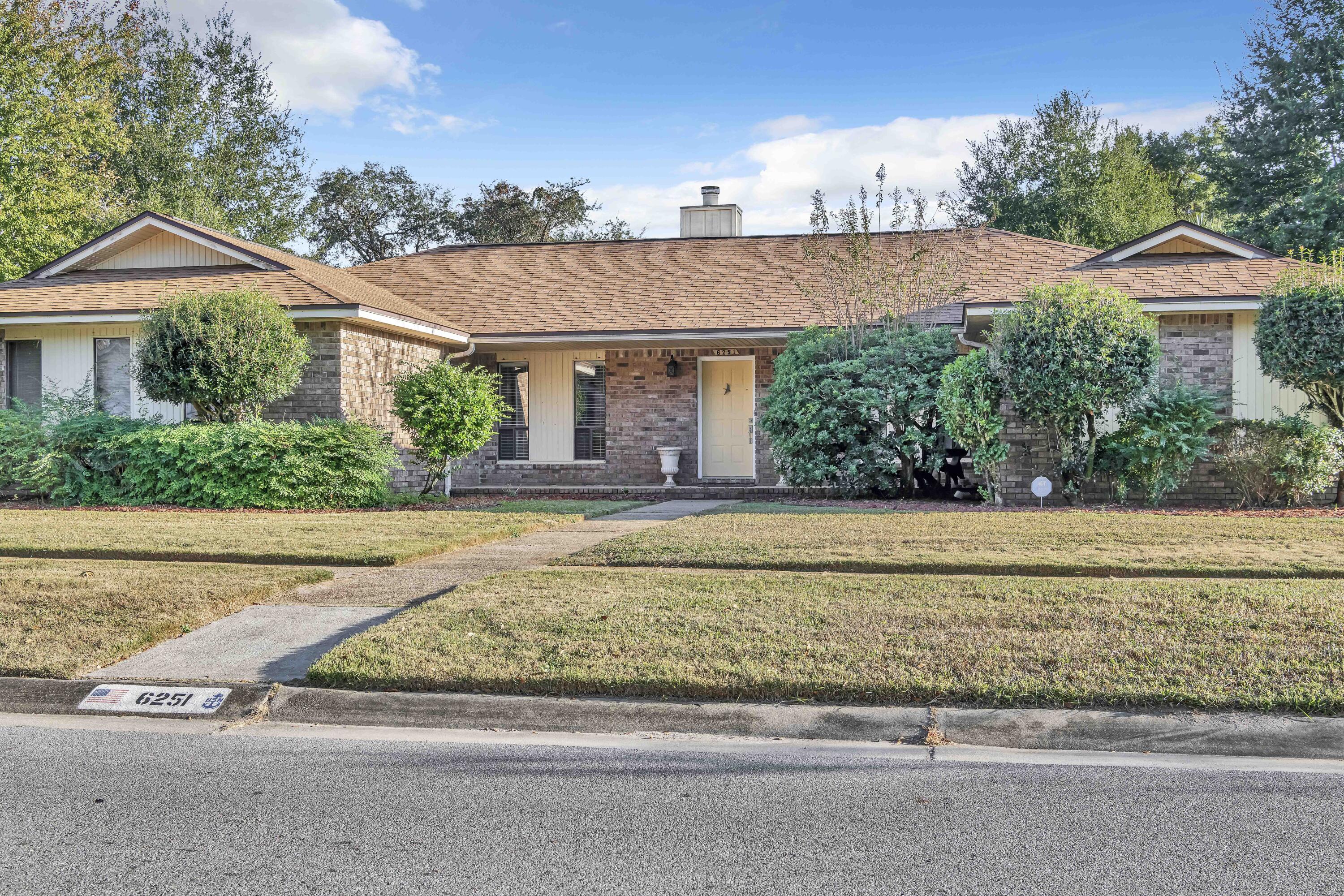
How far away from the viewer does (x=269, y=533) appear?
35.2ft

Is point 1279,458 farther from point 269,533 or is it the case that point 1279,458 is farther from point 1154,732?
point 269,533

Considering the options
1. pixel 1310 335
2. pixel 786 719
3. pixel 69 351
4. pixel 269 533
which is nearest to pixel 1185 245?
pixel 1310 335

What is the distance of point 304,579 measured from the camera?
8102mm

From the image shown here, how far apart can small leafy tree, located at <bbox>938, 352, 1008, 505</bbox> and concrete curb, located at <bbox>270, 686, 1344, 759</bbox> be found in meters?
8.97

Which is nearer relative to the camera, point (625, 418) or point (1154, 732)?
point (1154, 732)

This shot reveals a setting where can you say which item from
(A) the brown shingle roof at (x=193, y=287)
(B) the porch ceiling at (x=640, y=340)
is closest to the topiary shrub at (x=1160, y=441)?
(B) the porch ceiling at (x=640, y=340)

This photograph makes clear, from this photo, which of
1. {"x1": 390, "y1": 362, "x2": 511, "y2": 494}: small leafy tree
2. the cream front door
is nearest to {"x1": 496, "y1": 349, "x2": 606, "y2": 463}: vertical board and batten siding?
the cream front door

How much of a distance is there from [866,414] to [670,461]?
→ 4.83 m

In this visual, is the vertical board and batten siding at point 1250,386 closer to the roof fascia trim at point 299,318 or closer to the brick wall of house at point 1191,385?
the brick wall of house at point 1191,385

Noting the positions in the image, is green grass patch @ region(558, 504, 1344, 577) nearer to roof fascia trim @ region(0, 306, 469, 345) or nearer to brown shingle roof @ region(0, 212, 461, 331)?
roof fascia trim @ region(0, 306, 469, 345)

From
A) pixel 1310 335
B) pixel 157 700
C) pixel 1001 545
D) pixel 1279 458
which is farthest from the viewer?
pixel 1279 458

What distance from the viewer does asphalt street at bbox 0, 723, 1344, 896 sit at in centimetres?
328

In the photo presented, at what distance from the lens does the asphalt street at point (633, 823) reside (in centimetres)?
328

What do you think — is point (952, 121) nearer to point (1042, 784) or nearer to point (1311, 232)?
point (1311, 232)
